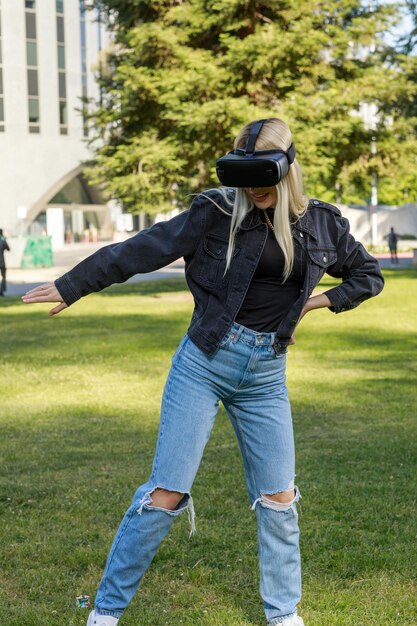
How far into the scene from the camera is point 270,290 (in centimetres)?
402

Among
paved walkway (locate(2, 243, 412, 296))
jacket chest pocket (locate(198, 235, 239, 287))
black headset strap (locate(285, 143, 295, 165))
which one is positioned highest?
black headset strap (locate(285, 143, 295, 165))

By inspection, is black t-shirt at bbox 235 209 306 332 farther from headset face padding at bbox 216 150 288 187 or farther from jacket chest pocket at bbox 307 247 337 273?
headset face padding at bbox 216 150 288 187

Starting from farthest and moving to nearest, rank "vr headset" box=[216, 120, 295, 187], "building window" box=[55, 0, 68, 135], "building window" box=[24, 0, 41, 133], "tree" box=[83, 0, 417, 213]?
"building window" box=[55, 0, 68, 135] → "building window" box=[24, 0, 41, 133] → "tree" box=[83, 0, 417, 213] → "vr headset" box=[216, 120, 295, 187]

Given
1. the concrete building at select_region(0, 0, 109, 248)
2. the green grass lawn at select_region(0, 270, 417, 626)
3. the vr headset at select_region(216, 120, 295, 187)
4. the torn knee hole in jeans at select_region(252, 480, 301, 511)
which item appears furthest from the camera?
the concrete building at select_region(0, 0, 109, 248)

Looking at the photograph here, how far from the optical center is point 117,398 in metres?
10.7

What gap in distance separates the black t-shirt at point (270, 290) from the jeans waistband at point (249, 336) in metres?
0.03

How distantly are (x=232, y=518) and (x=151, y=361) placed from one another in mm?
7788

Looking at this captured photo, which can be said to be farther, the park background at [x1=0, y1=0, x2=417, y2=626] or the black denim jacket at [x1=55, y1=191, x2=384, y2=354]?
the park background at [x1=0, y1=0, x2=417, y2=626]

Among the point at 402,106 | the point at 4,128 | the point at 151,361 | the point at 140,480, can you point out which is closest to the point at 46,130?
the point at 4,128

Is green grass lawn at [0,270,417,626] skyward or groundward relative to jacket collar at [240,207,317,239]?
groundward

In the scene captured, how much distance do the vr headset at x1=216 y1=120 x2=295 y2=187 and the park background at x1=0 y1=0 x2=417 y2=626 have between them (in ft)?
6.31

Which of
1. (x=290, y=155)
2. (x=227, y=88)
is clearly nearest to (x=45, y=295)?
(x=290, y=155)

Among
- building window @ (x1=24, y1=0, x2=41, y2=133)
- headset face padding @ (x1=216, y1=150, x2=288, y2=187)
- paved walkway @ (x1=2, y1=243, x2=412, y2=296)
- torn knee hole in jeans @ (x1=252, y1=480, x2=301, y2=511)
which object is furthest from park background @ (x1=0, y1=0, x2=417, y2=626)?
building window @ (x1=24, y1=0, x2=41, y2=133)

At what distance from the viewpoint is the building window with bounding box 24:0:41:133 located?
73.3 meters
